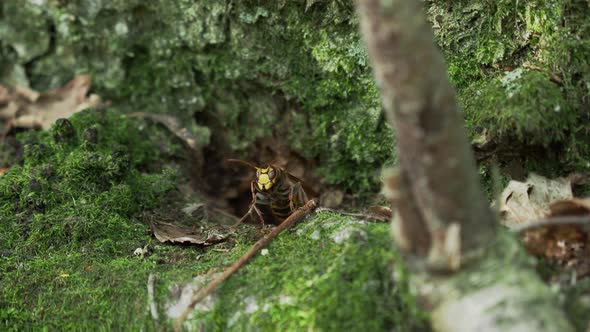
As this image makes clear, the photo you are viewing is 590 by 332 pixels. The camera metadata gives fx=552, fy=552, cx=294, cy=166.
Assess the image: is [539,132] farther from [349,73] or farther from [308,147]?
[308,147]

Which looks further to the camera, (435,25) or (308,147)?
(308,147)

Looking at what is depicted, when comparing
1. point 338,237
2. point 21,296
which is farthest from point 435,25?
point 21,296

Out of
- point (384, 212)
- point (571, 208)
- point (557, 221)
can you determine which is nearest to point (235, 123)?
point (384, 212)

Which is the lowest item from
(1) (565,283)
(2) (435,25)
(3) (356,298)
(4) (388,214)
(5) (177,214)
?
(5) (177,214)

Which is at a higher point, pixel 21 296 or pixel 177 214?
pixel 177 214

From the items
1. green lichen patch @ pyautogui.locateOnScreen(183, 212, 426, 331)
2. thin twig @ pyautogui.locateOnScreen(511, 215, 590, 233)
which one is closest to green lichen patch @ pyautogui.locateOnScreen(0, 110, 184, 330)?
green lichen patch @ pyautogui.locateOnScreen(183, 212, 426, 331)

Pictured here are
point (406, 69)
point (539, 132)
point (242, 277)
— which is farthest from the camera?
point (539, 132)
